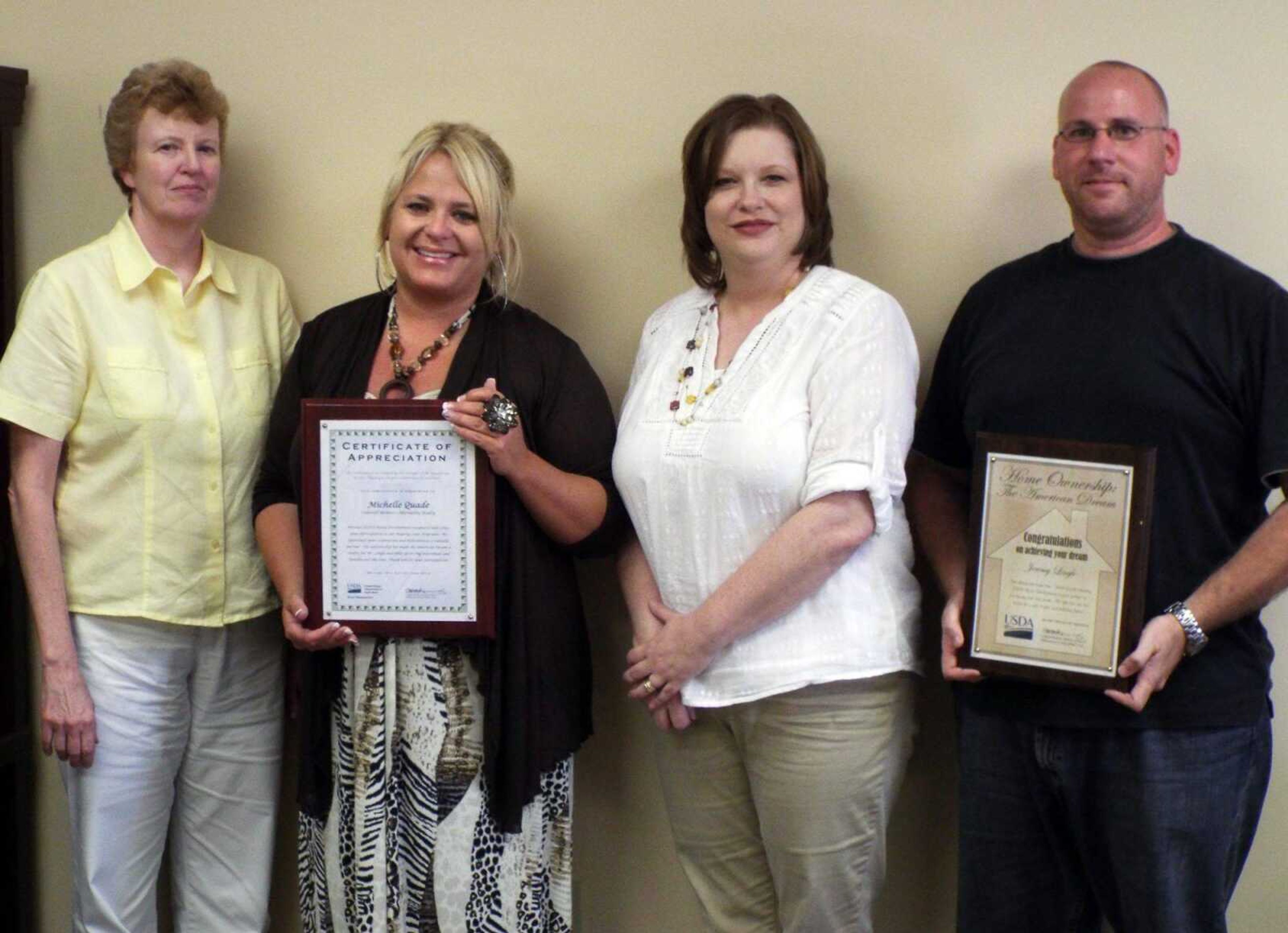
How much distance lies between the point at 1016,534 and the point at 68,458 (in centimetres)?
156

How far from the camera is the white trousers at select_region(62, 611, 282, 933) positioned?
221 centimetres

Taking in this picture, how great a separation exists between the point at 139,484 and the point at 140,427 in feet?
0.32

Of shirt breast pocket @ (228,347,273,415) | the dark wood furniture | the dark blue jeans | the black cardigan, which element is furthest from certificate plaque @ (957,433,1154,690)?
the dark wood furniture

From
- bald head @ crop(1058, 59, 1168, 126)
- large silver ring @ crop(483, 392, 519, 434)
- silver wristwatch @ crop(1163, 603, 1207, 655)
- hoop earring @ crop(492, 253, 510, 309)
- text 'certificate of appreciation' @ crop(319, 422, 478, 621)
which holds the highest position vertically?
bald head @ crop(1058, 59, 1168, 126)

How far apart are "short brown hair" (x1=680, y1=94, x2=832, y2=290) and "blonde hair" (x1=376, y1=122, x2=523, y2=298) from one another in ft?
0.99

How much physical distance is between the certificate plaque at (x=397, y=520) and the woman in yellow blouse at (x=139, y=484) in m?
0.31

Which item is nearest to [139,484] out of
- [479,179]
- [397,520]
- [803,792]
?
[397,520]

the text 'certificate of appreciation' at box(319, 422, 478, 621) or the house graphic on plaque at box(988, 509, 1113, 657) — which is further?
the text 'certificate of appreciation' at box(319, 422, 478, 621)

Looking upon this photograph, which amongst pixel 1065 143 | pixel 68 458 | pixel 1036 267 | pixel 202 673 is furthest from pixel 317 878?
pixel 1065 143

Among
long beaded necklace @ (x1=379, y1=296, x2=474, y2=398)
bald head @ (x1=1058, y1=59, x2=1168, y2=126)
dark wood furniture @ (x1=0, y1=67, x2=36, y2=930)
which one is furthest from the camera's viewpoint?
dark wood furniture @ (x1=0, y1=67, x2=36, y2=930)

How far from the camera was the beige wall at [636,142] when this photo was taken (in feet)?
6.69

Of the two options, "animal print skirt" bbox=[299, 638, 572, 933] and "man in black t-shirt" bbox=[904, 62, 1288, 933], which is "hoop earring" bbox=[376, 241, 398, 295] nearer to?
"animal print skirt" bbox=[299, 638, 572, 933]

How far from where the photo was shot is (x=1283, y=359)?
67.4 inches

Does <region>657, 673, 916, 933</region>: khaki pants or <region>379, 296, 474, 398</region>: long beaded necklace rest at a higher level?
<region>379, 296, 474, 398</region>: long beaded necklace
